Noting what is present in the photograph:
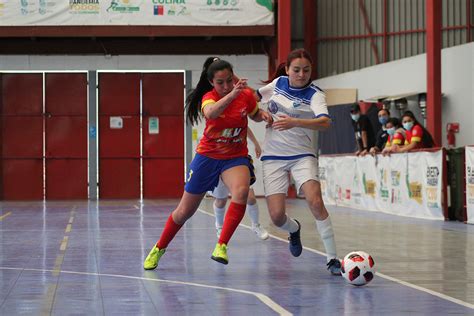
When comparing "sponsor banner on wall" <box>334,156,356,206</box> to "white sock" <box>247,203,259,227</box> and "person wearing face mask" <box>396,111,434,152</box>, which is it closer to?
"person wearing face mask" <box>396,111,434,152</box>

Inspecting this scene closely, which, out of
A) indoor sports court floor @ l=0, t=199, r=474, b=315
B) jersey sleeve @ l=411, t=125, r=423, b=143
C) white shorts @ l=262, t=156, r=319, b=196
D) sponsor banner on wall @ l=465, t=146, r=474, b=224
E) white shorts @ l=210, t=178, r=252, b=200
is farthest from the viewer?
jersey sleeve @ l=411, t=125, r=423, b=143

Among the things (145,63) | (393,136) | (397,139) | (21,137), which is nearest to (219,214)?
(397,139)

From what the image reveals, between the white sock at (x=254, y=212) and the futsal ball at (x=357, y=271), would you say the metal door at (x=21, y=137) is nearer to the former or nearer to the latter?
the white sock at (x=254, y=212)

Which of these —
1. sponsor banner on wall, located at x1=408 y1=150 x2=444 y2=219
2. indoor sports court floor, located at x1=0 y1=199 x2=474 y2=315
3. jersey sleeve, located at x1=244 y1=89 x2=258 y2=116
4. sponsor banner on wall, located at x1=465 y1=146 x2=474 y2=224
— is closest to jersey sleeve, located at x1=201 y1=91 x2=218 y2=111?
Answer: jersey sleeve, located at x1=244 y1=89 x2=258 y2=116

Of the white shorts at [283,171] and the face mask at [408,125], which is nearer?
the white shorts at [283,171]

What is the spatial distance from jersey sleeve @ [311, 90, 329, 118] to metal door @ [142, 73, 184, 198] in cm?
2593

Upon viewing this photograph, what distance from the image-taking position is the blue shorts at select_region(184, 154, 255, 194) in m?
9.71

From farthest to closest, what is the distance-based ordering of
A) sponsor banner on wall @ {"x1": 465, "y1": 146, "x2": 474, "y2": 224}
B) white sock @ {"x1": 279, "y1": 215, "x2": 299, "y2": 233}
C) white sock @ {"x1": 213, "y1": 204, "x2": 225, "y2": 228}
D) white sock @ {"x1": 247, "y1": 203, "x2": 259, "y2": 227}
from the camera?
1. sponsor banner on wall @ {"x1": 465, "y1": 146, "x2": 474, "y2": 224}
2. white sock @ {"x1": 247, "y1": 203, "x2": 259, "y2": 227}
3. white sock @ {"x1": 213, "y1": 204, "x2": 225, "y2": 228}
4. white sock @ {"x1": 279, "y1": 215, "x2": 299, "y2": 233}

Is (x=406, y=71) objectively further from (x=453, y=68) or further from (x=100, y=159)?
(x=100, y=159)

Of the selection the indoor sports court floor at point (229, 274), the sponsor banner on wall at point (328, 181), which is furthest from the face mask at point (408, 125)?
the sponsor banner on wall at point (328, 181)

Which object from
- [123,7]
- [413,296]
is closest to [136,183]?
[123,7]

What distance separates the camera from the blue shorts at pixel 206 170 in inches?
382

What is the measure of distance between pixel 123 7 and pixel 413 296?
24987mm

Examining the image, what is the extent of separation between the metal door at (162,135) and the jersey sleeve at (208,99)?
2568 centimetres
